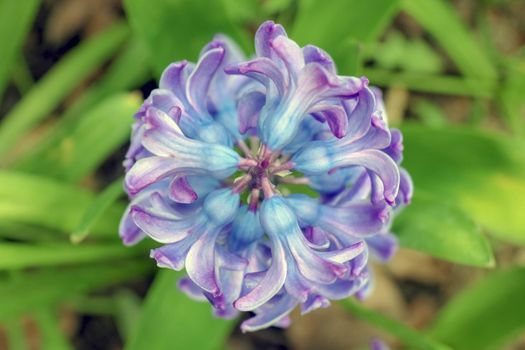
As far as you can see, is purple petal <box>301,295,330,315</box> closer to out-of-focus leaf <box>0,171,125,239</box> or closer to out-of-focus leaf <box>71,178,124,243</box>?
out-of-focus leaf <box>71,178,124,243</box>

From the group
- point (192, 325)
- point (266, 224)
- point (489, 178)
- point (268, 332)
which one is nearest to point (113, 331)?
point (268, 332)

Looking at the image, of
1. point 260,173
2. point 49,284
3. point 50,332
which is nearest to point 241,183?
point 260,173

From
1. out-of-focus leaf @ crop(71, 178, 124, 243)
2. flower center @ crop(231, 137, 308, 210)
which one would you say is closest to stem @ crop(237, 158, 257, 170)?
flower center @ crop(231, 137, 308, 210)

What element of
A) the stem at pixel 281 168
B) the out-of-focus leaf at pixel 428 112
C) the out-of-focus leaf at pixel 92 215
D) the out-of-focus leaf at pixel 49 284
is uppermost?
the stem at pixel 281 168

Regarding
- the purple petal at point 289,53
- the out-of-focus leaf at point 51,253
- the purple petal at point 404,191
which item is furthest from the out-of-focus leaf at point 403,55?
the purple petal at point 289,53

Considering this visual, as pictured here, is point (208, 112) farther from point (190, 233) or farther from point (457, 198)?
point (457, 198)

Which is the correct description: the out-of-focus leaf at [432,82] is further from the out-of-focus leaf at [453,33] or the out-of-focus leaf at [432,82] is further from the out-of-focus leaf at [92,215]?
the out-of-focus leaf at [92,215]
